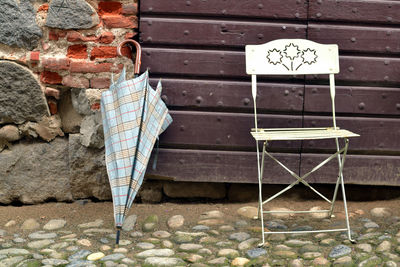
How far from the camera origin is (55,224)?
384cm

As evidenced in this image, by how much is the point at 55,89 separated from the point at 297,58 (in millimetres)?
1776

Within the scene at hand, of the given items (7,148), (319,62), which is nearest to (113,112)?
(7,148)

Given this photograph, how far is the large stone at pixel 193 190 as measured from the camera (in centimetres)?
427

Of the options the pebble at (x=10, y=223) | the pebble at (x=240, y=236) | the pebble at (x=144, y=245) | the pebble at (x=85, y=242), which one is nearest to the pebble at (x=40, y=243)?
the pebble at (x=85, y=242)

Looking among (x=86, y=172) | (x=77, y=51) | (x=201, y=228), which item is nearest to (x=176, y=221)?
(x=201, y=228)

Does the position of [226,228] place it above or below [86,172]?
below

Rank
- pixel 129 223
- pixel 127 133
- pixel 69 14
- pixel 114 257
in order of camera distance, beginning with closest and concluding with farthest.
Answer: pixel 114 257, pixel 127 133, pixel 129 223, pixel 69 14

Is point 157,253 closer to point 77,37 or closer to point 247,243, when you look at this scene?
point 247,243

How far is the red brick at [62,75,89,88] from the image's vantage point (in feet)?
13.3

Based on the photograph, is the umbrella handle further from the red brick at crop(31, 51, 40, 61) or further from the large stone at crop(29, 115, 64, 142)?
A: the large stone at crop(29, 115, 64, 142)

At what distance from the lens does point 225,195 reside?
4.32 metres

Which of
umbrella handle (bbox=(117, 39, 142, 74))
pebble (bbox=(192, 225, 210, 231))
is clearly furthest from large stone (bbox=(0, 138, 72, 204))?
pebble (bbox=(192, 225, 210, 231))

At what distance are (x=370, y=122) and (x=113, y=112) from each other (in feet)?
6.29

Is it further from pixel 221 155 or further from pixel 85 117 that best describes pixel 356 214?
pixel 85 117
